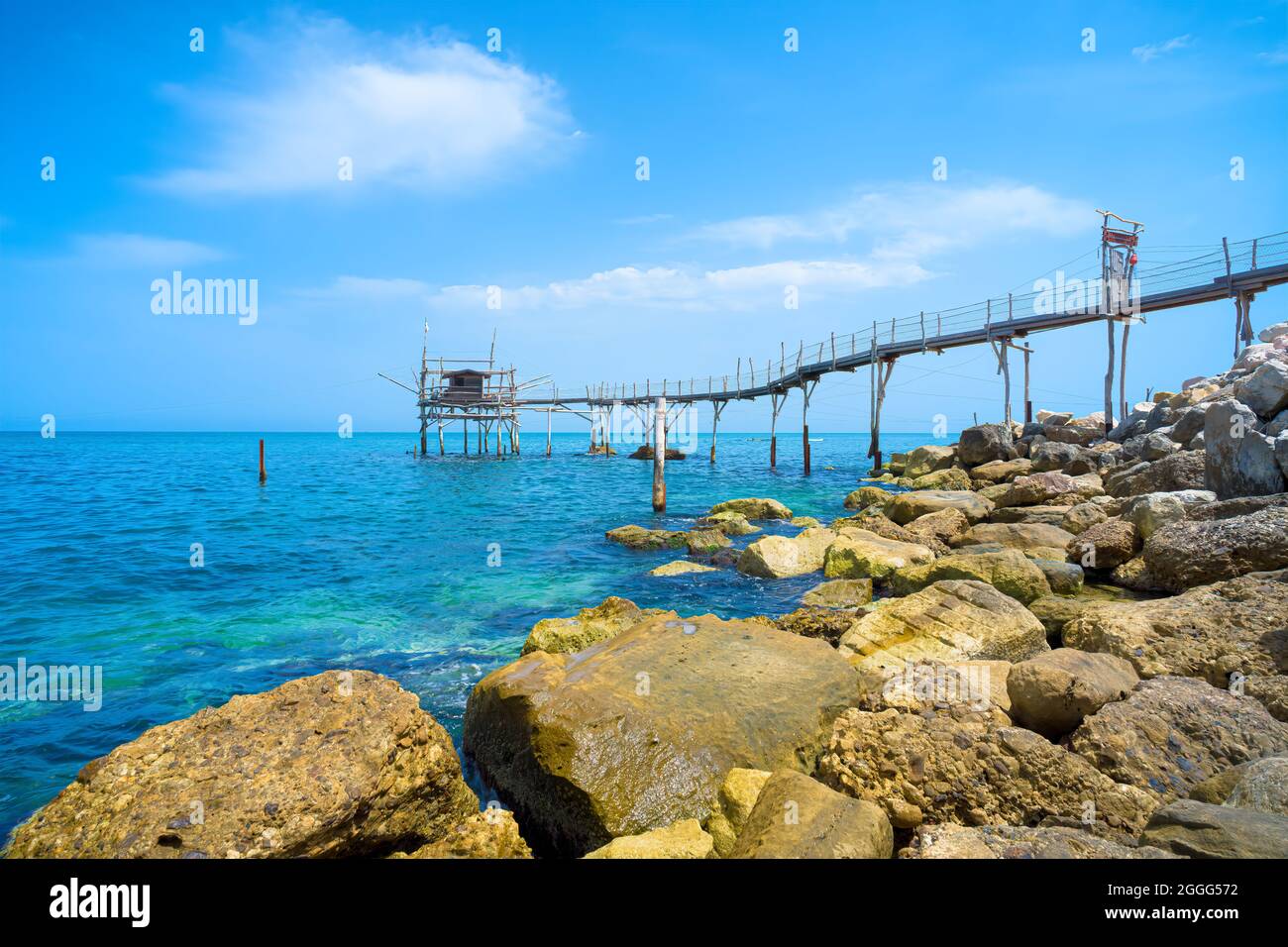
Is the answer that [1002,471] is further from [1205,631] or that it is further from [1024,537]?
[1205,631]

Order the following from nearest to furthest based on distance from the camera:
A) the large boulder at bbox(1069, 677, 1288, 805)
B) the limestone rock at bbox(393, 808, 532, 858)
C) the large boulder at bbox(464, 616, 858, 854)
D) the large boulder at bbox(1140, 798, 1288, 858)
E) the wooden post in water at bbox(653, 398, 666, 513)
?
1. the large boulder at bbox(1140, 798, 1288, 858)
2. the limestone rock at bbox(393, 808, 532, 858)
3. the large boulder at bbox(1069, 677, 1288, 805)
4. the large boulder at bbox(464, 616, 858, 854)
5. the wooden post in water at bbox(653, 398, 666, 513)

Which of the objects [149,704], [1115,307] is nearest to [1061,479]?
[1115,307]

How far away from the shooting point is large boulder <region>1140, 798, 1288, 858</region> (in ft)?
8.87

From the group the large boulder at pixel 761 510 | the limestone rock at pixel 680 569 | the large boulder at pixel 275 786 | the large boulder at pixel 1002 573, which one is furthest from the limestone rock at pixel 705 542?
the large boulder at pixel 275 786

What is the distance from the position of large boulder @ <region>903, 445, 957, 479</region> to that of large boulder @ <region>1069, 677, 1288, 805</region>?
22.8m

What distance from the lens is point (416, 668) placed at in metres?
8.47

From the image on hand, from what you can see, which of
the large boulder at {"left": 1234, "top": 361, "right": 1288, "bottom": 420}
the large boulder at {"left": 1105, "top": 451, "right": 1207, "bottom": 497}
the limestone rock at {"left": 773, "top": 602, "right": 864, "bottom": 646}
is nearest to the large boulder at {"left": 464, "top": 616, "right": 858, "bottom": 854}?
the limestone rock at {"left": 773, "top": 602, "right": 864, "bottom": 646}

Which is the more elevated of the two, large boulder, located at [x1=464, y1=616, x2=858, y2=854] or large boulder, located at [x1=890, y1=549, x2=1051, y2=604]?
large boulder, located at [x1=890, y1=549, x2=1051, y2=604]

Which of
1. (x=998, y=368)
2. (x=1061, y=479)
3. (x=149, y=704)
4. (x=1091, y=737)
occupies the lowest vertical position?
(x=149, y=704)

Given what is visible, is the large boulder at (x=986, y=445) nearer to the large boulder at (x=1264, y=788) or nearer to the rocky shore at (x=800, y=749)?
the rocky shore at (x=800, y=749)

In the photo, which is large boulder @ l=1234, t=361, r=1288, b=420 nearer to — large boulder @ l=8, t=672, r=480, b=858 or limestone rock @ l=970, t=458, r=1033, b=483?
limestone rock @ l=970, t=458, r=1033, b=483
